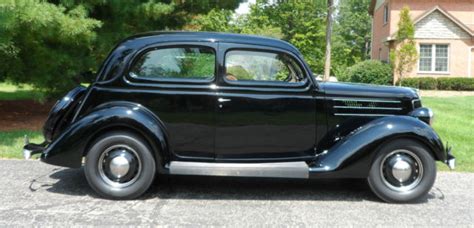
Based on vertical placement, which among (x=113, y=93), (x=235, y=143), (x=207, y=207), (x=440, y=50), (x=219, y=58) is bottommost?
(x=207, y=207)

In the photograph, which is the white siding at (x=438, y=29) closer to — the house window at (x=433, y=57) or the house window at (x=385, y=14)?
the house window at (x=433, y=57)

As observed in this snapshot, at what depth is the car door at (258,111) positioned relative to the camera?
4.99 m

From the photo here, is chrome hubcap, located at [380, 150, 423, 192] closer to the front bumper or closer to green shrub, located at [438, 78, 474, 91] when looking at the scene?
the front bumper

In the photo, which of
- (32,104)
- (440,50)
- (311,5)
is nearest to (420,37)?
(440,50)

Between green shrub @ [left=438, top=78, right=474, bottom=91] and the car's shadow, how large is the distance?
1967 cm

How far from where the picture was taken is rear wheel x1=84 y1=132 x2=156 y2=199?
4.82 metres

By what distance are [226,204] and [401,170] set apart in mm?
1887

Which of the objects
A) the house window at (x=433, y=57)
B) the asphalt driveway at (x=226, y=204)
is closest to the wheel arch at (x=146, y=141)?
the asphalt driveway at (x=226, y=204)

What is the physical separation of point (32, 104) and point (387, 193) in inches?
474

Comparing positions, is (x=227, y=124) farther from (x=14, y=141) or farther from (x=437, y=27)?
(x=437, y=27)

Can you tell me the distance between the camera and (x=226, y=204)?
476cm

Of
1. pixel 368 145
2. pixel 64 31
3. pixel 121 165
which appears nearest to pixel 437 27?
pixel 64 31

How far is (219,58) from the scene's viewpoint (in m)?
5.04

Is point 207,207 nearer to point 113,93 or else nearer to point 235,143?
point 235,143
